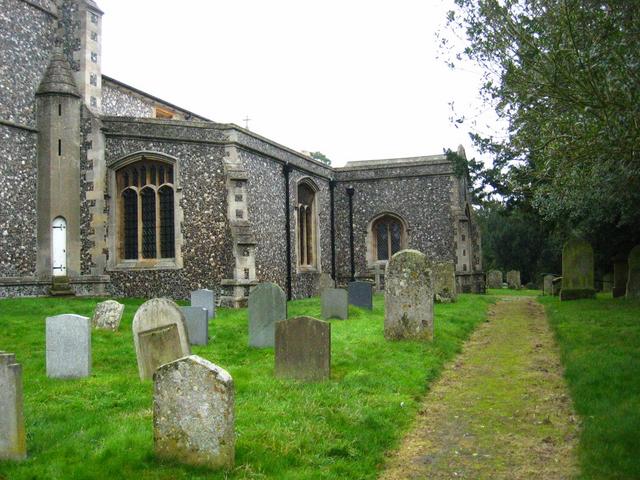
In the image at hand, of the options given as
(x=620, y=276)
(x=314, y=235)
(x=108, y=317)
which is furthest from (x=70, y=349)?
(x=620, y=276)

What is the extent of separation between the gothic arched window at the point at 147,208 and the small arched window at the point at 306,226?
616 centimetres

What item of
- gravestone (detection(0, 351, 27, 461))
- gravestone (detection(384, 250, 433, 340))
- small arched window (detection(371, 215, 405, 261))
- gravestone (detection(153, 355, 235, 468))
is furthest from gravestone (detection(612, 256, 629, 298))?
gravestone (detection(0, 351, 27, 461))

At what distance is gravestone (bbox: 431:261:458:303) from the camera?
18344 mm

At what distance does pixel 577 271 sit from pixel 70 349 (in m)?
14.6

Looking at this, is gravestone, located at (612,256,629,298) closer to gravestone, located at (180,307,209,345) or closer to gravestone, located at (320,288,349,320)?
gravestone, located at (320,288,349,320)

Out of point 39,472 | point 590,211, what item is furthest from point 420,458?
point 590,211

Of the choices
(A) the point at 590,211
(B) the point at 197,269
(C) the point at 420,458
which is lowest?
(C) the point at 420,458

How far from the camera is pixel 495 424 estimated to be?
20.0 ft

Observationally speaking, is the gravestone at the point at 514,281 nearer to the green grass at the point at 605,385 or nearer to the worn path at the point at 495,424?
the green grass at the point at 605,385

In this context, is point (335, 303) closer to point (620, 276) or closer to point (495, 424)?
point (495, 424)

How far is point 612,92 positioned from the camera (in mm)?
6184

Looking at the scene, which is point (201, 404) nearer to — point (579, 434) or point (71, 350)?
point (579, 434)

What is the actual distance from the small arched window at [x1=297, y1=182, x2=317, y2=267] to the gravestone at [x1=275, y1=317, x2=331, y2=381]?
14442 millimetres

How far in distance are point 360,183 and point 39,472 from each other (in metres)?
20.5
